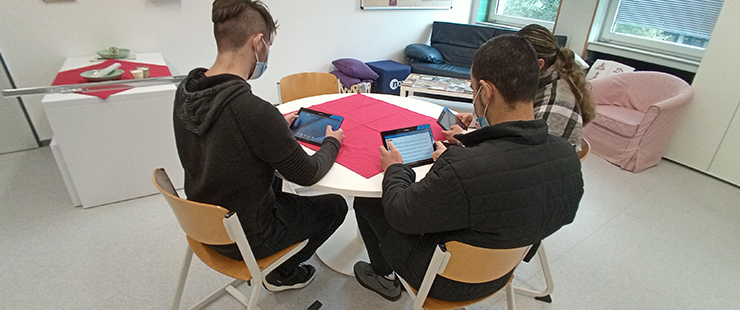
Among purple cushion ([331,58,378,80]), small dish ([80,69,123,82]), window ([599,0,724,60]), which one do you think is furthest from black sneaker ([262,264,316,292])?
window ([599,0,724,60])

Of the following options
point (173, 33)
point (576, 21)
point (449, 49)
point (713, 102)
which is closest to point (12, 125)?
point (173, 33)

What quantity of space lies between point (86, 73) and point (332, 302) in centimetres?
209

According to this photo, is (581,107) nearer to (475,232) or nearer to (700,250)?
(475,232)

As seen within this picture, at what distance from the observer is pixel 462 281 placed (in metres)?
1.09

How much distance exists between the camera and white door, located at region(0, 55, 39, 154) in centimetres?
271

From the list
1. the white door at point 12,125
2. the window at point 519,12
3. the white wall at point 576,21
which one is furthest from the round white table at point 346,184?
the window at point 519,12

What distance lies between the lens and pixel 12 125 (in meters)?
2.79

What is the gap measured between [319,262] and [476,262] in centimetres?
108

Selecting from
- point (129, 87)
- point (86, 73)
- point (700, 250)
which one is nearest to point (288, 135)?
point (129, 87)

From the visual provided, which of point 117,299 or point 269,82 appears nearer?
point 117,299

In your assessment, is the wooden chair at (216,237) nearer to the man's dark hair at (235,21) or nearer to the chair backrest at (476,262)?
the man's dark hair at (235,21)

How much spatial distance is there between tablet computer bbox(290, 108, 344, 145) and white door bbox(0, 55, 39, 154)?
8.27 ft

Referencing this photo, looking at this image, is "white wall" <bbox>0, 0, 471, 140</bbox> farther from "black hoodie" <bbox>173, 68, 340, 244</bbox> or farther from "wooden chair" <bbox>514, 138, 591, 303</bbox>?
"wooden chair" <bbox>514, 138, 591, 303</bbox>

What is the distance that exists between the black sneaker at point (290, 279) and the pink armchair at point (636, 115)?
2.33 meters
